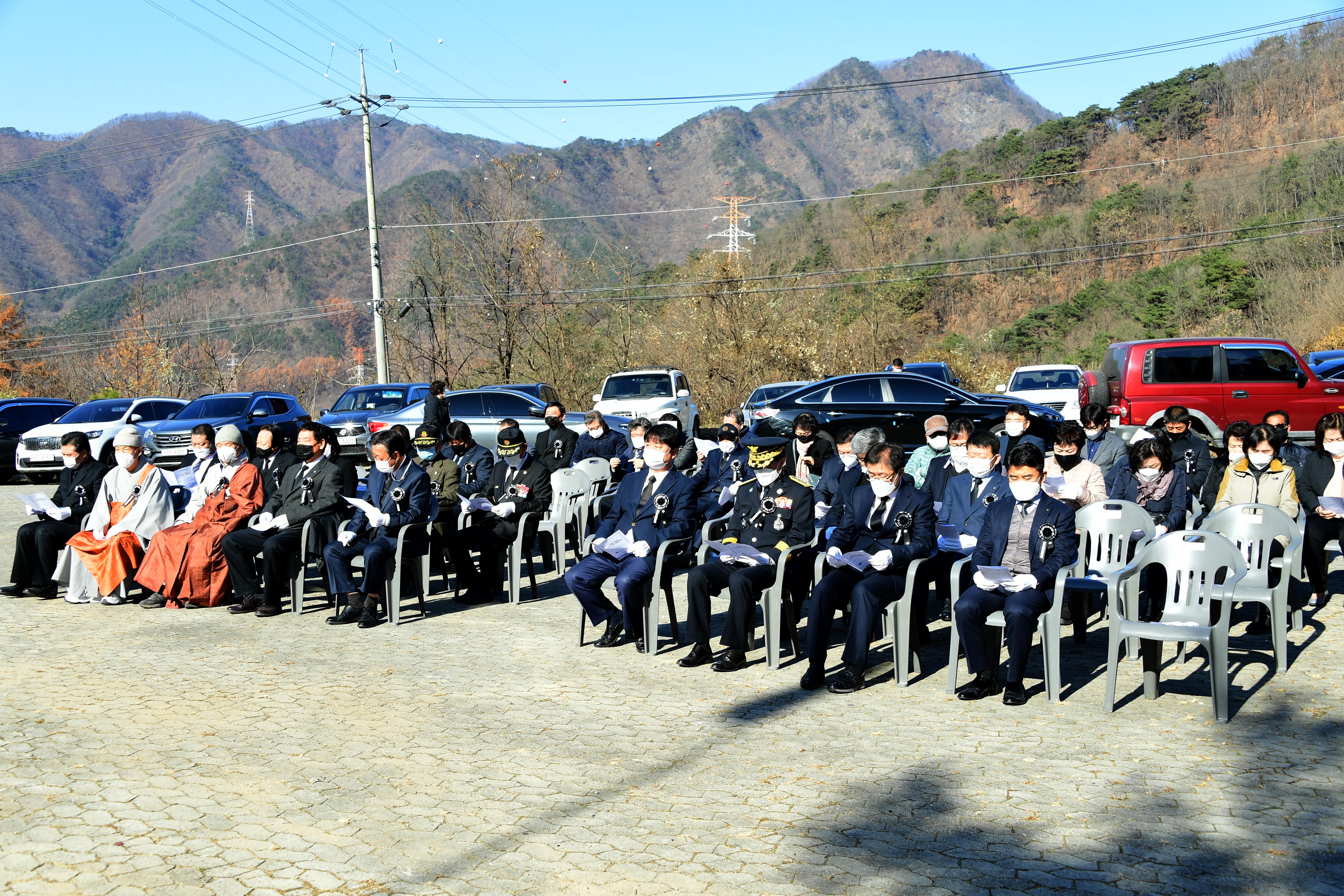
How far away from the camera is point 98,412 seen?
23.1 metres

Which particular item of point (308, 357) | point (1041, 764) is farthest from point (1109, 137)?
point (1041, 764)

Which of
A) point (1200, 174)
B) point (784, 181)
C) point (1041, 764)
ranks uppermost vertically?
point (784, 181)

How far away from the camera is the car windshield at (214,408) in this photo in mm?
22000

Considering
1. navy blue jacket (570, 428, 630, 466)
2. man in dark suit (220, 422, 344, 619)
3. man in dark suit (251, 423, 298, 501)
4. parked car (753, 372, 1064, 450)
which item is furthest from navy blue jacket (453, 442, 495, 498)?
parked car (753, 372, 1064, 450)

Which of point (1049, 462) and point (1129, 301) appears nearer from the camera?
point (1049, 462)

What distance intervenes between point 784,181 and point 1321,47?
10068 cm

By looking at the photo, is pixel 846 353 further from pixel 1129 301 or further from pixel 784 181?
pixel 784 181

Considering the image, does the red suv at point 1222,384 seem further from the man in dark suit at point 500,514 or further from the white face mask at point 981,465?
the man in dark suit at point 500,514

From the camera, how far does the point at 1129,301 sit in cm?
5081

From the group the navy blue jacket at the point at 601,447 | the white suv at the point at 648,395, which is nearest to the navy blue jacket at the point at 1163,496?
the navy blue jacket at the point at 601,447

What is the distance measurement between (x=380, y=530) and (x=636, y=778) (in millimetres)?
4581

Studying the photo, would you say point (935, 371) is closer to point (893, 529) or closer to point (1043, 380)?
point (1043, 380)

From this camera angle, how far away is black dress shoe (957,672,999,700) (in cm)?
642

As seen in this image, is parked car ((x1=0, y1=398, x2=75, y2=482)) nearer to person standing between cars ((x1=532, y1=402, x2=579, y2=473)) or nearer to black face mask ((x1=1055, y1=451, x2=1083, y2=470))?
person standing between cars ((x1=532, y1=402, x2=579, y2=473))
